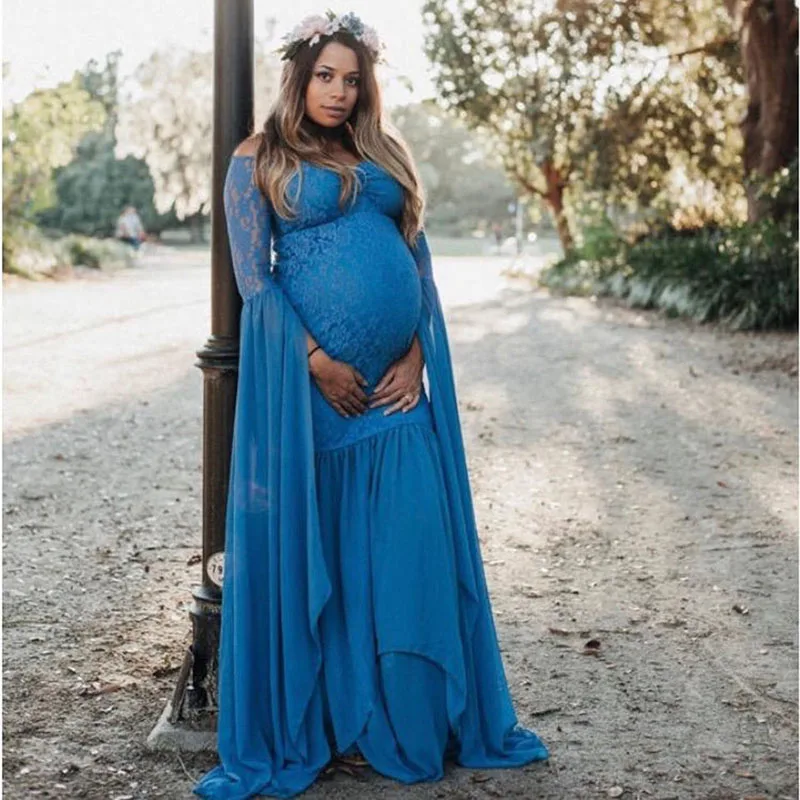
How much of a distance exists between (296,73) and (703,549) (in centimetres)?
357

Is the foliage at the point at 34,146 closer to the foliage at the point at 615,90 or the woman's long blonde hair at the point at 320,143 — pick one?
the foliage at the point at 615,90

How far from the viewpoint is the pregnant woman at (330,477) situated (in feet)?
10.7

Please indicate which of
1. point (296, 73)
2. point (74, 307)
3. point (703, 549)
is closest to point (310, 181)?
point (296, 73)

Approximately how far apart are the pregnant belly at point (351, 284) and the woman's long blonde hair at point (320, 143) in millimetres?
97

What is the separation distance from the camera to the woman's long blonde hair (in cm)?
322

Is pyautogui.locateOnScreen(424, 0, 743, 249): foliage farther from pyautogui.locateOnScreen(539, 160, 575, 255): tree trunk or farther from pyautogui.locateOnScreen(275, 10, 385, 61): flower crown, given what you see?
pyautogui.locateOnScreen(275, 10, 385, 61): flower crown

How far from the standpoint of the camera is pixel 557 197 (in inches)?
1192

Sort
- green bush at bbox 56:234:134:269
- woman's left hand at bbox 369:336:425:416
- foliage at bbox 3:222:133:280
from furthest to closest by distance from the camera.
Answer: green bush at bbox 56:234:134:269 < foliage at bbox 3:222:133:280 < woman's left hand at bbox 369:336:425:416

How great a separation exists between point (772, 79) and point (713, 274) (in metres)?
3.13

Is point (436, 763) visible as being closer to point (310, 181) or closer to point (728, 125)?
point (310, 181)

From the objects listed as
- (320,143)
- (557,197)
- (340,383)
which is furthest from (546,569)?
(557,197)

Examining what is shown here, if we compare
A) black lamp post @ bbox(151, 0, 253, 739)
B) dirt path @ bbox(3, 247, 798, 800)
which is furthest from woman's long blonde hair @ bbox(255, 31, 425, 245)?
dirt path @ bbox(3, 247, 798, 800)

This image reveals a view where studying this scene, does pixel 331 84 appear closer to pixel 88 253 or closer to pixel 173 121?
pixel 173 121

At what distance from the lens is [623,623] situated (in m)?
4.80
